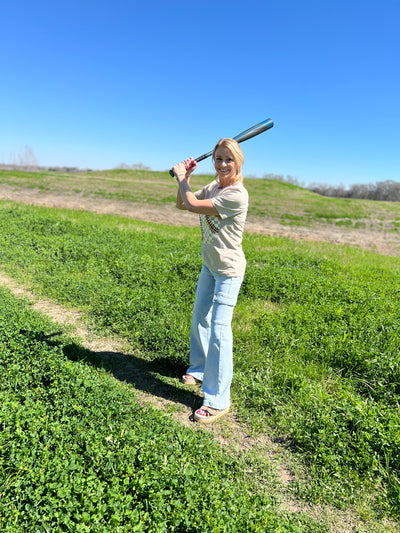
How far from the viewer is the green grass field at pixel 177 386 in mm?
2549

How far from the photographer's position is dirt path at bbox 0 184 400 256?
17141 mm

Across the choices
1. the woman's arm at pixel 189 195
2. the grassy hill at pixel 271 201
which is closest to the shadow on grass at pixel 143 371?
the woman's arm at pixel 189 195

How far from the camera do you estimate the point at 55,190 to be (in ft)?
86.4

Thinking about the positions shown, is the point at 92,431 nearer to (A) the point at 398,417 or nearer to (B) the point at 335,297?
(A) the point at 398,417

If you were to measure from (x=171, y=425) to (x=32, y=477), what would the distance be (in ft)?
4.13

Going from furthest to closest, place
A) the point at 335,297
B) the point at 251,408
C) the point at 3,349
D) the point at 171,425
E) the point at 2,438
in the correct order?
1. the point at 335,297
2. the point at 3,349
3. the point at 251,408
4. the point at 171,425
5. the point at 2,438

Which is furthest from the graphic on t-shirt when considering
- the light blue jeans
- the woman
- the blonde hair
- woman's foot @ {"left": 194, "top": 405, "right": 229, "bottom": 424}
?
woman's foot @ {"left": 194, "top": 405, "right": 229, "bottom": 424}

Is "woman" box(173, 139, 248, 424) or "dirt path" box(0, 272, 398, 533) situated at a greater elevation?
"woman" box(173, 139, 248, 424)

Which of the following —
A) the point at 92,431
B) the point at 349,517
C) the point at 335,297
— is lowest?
the point at 349,517

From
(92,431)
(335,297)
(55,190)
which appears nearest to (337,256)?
(335,297)

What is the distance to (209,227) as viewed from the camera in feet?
11.9

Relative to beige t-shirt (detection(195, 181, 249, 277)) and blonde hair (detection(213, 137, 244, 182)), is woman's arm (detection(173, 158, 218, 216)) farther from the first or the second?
blonde hair (detection(213, 137, 244, 182))

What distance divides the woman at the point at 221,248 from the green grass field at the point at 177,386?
475 mm

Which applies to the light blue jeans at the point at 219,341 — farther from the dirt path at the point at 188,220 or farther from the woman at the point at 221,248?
the dirt path at the point at 188,220
